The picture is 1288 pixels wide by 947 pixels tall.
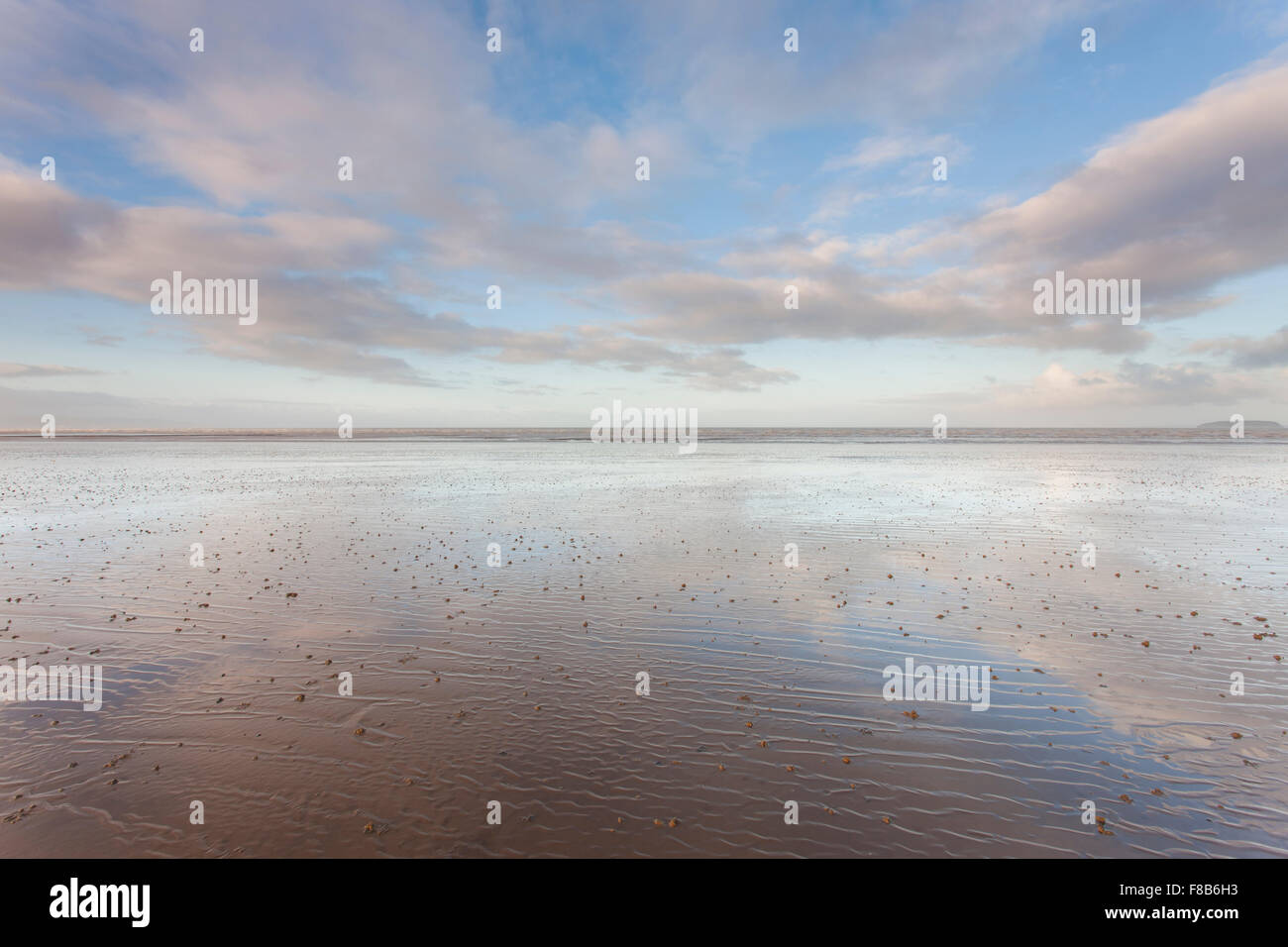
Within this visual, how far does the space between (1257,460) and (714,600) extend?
85.1m

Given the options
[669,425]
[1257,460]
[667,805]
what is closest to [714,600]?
[667,805]

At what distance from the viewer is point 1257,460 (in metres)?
65.8

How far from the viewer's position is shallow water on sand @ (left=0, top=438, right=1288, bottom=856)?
22.3 ft

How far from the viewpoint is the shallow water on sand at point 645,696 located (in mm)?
6785

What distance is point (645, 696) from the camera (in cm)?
1012

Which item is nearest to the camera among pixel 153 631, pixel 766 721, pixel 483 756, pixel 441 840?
pixel 441 840

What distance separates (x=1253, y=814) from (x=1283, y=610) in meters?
11.6

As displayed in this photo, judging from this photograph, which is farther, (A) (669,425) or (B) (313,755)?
(A) (669,425)

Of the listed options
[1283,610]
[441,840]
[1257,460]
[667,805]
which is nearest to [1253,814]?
[667,805]
